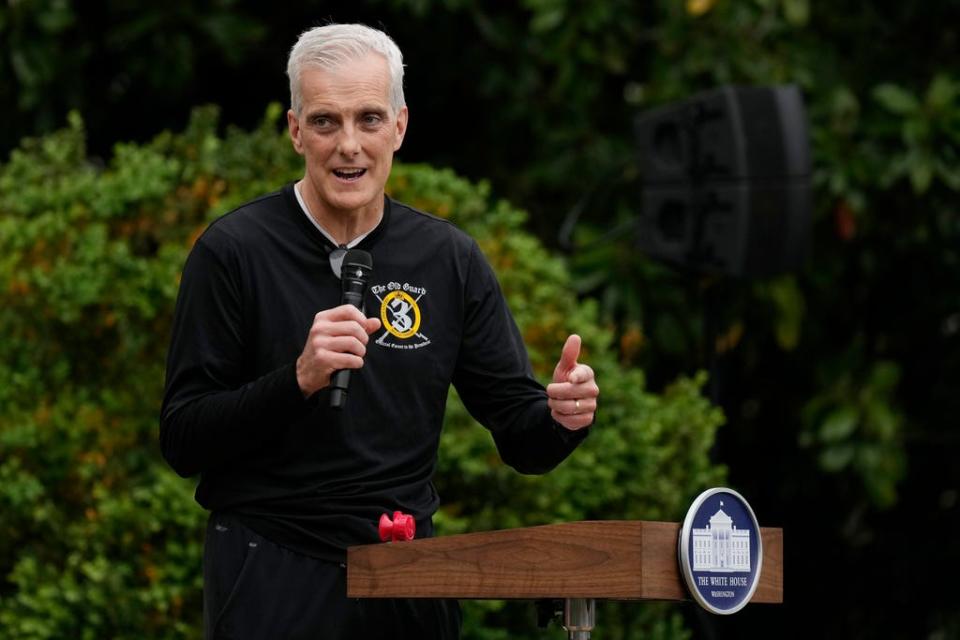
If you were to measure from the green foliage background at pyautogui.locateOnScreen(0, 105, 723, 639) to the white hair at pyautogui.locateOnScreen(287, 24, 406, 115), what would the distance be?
2.25 meters

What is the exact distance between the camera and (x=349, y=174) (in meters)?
3.00

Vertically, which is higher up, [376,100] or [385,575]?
[376,100]

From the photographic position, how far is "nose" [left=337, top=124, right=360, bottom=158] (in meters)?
2.96

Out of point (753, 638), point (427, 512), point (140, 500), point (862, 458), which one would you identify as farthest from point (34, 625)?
point (753, 638)

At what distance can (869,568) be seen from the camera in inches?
371

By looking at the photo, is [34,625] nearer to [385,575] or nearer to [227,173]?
[227,173]

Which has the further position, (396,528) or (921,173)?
(921,173)

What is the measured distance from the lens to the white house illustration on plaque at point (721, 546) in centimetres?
262

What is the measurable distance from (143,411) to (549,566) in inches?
120

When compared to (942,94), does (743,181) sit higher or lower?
lower

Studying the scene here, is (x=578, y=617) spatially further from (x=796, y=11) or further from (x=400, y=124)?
(x=796, y=11)

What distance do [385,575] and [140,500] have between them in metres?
2.52

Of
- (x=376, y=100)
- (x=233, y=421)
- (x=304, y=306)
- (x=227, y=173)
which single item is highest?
(x=227, y=173)

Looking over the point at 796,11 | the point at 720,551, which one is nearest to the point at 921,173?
the point at 796,11
